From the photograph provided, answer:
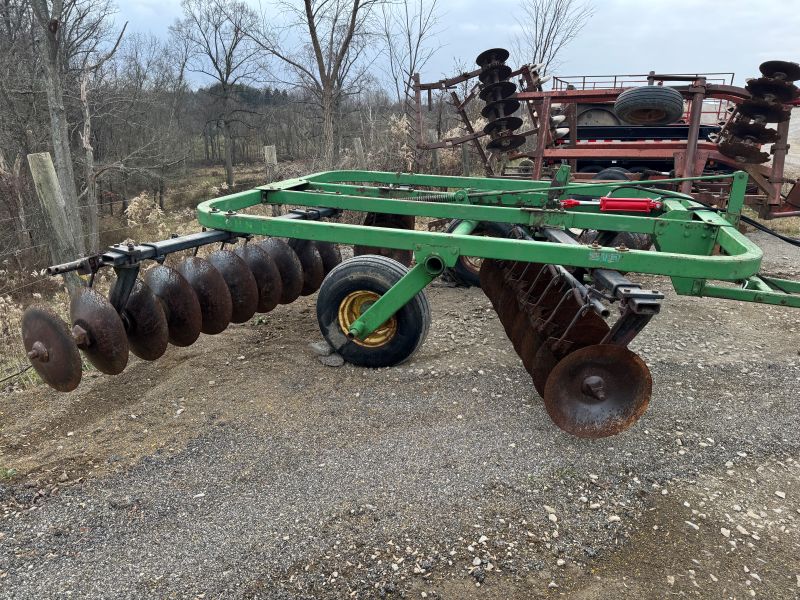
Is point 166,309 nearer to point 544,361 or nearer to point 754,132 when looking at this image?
point 544,361

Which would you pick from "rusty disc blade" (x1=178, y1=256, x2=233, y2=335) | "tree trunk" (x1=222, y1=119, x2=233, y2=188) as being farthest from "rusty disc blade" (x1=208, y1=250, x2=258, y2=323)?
"tree trunk" (x1=222, y1=119, x2=233, y2=188)

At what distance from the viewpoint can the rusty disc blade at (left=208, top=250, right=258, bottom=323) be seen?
12.5 feet

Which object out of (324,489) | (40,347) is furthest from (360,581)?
(40,347)

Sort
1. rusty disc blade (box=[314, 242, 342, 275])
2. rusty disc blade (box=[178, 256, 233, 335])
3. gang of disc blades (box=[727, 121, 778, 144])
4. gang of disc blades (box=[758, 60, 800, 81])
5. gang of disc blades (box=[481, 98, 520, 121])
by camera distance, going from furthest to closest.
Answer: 1. gang of disc blades (box=[481, 98, 520, 121])
2. gang of disc blades (box=[727, 121, 778, 144])
3. gang of disc blades (box=[758, 60, 800, 81])
4. rusty disc blade (box=[314, 242, 342, 275])
5. rusty disc blade (box=[178, 256, 233, 335])

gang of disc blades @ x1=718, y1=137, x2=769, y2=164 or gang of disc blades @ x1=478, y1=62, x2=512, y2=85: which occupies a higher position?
gang of disc blades @ x1=478, y1=62, x2=512, y2=85

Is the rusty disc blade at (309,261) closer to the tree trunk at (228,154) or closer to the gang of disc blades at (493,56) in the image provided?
the gang of disc blades at (493,56)

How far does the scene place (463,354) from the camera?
403 centimetres

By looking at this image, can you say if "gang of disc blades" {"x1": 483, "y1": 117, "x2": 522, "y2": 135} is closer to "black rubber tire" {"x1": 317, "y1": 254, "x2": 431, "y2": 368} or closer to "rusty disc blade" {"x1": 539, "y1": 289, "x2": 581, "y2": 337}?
"black rubber tire" {"x1": 317, "y1": 254, "x2": 431, "y2": 368}

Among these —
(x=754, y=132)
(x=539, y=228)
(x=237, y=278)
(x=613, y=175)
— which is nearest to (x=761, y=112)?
(x=754, y=132)

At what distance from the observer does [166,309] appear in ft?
11.2

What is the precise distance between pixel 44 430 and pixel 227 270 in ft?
4.68

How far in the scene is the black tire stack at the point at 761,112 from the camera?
627cm

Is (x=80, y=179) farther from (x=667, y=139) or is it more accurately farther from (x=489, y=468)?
(x=489, y=468)

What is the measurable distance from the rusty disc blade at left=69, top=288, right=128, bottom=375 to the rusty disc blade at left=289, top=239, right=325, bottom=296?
1794 mm
